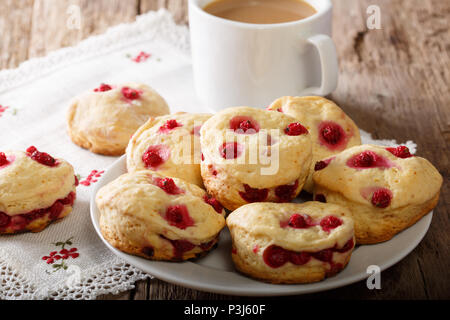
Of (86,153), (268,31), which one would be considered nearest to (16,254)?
(86,153)

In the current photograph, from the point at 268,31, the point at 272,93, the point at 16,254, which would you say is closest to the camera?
the point at 16,254

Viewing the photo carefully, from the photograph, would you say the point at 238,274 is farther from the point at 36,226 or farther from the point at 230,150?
the point at 36,226

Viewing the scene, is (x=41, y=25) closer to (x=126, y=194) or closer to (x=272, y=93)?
(x=272, y=93)

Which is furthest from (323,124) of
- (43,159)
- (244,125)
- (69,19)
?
(69,19)

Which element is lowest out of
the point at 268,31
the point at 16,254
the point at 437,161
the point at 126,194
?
the point at 16,254

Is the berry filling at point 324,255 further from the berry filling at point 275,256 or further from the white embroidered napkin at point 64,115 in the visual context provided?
the white embroidered napkin at point 64,115

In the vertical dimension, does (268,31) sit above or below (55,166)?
above
